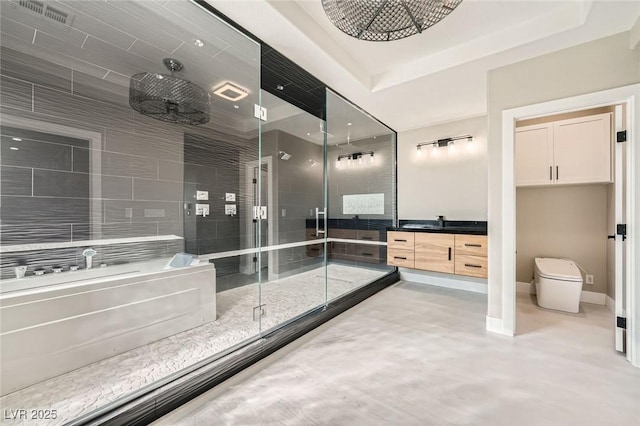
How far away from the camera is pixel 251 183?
321 cm

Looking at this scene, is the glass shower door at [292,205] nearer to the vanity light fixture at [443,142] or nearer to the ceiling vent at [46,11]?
the vanity light fixture at [443,142]

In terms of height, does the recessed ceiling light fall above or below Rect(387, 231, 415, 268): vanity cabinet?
above

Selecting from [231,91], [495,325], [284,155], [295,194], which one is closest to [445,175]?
[495,325]

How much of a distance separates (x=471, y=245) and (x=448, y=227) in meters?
0.69

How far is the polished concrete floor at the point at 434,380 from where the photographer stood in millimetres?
1449

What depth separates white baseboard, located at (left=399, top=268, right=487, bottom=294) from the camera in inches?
145

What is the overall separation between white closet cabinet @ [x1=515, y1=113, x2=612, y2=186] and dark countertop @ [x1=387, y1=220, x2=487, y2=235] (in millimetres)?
795

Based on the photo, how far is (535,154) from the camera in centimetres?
318

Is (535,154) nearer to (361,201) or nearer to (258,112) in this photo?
(361,201)

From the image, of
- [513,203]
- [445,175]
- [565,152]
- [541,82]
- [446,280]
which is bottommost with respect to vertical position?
[446,280]

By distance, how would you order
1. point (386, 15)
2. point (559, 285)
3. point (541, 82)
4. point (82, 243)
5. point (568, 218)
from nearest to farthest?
point (386, 15), point (82, 243), point (541, 82), point (559, 285), point (568, 218)

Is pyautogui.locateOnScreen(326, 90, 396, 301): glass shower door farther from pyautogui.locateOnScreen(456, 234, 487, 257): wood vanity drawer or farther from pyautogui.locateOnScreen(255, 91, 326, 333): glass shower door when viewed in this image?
pyautogui.locateOnScreen(456, 234, 487, 257): wood vanity drawer

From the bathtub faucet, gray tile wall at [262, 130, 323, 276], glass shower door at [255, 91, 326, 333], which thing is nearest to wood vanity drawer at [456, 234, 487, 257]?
glass shower door at [255, 91, 326, 333]

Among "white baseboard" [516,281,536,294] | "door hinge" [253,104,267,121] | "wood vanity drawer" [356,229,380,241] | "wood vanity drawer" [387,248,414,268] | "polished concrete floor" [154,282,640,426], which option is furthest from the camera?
"wood vanity drawer" [356,229,380,241]
